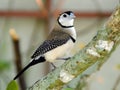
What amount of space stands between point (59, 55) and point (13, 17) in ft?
9.31

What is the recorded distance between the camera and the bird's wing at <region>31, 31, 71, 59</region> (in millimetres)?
2174

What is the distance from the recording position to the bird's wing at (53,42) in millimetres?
2174

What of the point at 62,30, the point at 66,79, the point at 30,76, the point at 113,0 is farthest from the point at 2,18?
the point at 66,79

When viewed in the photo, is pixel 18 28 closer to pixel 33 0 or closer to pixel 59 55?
pixel 33 0

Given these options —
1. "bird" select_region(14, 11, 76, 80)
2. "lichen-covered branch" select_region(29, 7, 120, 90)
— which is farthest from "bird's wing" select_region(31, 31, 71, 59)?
"lichen-covered branch" select_region(29, 7, 120, 90)

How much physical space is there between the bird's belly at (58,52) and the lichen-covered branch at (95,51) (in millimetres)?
243

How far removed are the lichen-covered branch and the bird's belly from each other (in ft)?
0.80

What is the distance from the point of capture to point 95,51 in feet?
6.04

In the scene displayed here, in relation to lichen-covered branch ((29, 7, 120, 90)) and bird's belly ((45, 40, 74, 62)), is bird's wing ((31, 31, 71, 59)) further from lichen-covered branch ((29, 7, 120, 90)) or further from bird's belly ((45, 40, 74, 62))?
lichen-covered branch ((29, 7, 120, 90))

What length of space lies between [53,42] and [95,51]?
16.3 inches

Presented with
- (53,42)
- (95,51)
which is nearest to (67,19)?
(53,42)

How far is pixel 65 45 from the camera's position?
218cm

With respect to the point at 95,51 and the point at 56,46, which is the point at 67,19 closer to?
the point at 56,46

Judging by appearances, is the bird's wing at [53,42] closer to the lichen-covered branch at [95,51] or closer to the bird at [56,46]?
the bird at [56,46]
